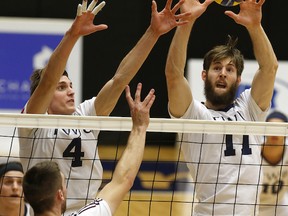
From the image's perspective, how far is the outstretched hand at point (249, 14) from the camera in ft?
19.8

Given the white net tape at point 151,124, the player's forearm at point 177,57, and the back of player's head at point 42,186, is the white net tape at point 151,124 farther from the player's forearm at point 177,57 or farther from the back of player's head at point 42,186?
the back of player's head at point 42,186

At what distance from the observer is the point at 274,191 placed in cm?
775

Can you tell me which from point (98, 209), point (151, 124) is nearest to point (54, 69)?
point (151, 124)

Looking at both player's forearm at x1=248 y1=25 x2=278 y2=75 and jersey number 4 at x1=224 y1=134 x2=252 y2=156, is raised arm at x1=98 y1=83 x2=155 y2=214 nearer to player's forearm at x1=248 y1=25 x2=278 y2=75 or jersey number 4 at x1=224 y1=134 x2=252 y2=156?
jersey number 4 at x1=224 y1=134 x2=252 y2=156

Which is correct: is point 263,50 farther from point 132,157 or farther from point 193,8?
point 132,157

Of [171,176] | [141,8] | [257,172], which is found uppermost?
[141,8]

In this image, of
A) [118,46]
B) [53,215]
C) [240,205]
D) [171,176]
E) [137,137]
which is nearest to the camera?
[53,215]

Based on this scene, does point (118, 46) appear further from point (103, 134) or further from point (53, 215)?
point (53, 215)

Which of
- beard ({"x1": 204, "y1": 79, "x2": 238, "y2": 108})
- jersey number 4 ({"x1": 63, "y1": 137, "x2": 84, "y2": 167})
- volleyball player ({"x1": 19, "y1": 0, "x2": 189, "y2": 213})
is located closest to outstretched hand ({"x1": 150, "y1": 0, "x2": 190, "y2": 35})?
volleyball player ({"x1": 19, "y1": 0, "x2": 189, "y2": 213})

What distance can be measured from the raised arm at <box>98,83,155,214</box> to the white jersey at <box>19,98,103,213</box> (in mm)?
1210

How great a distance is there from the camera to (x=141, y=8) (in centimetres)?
1477

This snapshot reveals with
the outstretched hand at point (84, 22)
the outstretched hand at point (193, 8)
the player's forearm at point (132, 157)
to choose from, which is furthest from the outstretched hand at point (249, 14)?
the player's forearm at point (132, 157)

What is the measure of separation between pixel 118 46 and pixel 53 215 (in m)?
10.3

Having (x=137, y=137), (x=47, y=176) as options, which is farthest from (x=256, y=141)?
(x=47, y=176)
